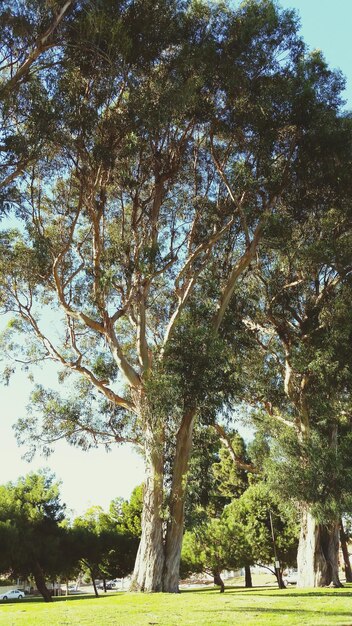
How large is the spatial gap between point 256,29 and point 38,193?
→ 7.58 metres

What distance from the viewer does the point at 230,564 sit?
3841 centimetres

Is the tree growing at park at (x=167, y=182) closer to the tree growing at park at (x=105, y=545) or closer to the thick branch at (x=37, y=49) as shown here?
the thick branch at (x=37, y=49)

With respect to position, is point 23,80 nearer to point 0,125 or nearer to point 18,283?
point 0,125

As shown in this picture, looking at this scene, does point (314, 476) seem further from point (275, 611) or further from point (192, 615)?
point (192, 615)

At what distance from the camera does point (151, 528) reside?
52.7 feet

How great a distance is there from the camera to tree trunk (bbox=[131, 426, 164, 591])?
15664mm

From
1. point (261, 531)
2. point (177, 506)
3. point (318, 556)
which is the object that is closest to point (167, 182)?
point (177, 506)

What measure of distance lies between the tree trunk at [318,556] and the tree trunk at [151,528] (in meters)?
8.52

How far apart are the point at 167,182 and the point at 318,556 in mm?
15159

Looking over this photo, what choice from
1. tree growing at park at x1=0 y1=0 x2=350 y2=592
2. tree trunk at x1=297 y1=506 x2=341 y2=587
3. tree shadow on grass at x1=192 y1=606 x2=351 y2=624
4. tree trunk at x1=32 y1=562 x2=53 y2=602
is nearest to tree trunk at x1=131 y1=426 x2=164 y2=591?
tree growing at park at x1=0 y1=0 x2=350 y2=592

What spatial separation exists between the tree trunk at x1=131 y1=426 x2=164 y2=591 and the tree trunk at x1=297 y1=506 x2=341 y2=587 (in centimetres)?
852

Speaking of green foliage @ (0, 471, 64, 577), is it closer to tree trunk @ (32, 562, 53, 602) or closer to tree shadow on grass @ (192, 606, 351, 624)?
tree trunk @ (32, 562, 53, 602)

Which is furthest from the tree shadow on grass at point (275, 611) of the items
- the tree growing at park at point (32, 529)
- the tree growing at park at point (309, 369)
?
the tree growing at park at point (32, 529)

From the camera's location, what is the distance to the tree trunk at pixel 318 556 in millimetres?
22891
